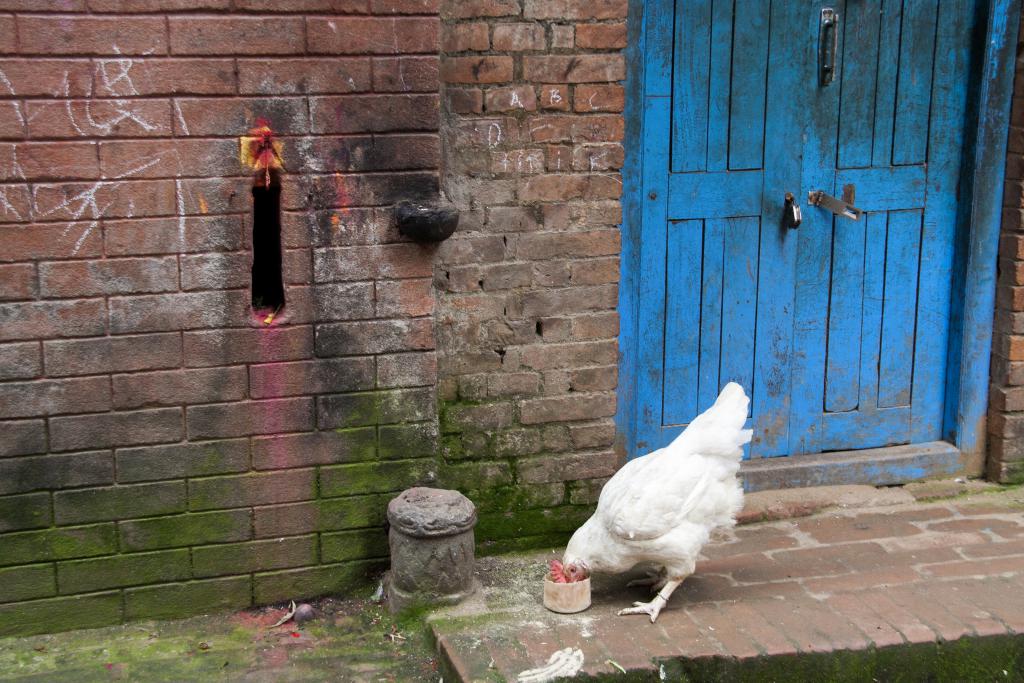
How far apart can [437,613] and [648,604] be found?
772 mm

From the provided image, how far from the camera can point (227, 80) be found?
3.96m

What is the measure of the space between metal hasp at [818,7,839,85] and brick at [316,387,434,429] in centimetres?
221

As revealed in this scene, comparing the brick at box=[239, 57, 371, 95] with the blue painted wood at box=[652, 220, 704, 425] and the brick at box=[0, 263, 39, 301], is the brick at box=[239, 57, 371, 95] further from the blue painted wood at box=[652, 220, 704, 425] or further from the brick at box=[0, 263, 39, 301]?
the blue painted wood at box=[652, 220, 704, 425]

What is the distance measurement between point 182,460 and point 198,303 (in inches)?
22.8

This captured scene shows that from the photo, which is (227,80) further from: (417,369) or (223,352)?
(417,369)

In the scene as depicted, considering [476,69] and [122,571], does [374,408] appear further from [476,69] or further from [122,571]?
[476,69]

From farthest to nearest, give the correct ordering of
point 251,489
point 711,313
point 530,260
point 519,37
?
point 711,313 < point 530,260 < point 519,37 < point 251,489

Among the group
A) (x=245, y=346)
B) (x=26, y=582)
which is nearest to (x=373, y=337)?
(x=245, y=346)

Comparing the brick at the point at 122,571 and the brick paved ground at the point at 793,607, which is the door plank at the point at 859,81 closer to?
the brick paved ground at the point at 793,607

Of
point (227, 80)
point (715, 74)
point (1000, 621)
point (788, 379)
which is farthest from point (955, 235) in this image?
point (227, 80)

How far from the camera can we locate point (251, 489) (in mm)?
4277

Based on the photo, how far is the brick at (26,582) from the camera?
4.10 metres

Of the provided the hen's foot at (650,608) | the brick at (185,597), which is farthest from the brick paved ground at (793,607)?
the brick at (185,597)

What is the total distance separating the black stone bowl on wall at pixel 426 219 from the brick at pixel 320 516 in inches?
40.7
